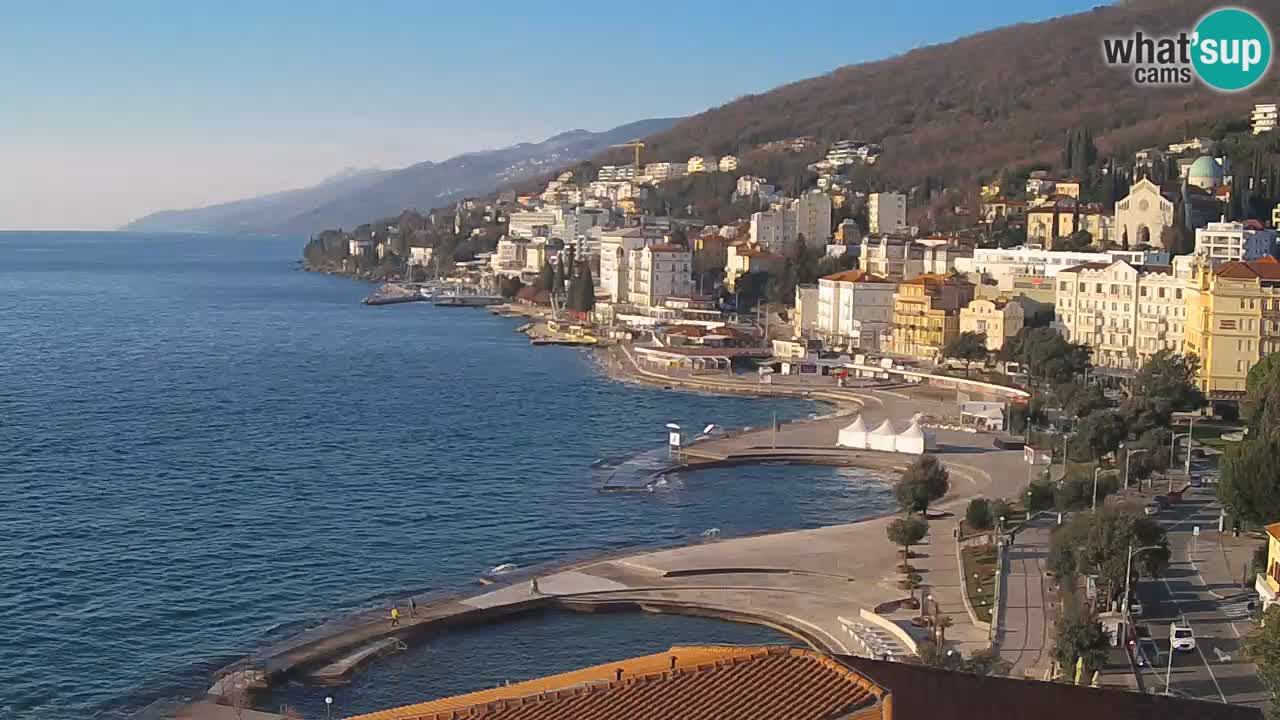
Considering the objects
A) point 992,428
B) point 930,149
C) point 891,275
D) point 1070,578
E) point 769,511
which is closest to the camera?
point 1070,578

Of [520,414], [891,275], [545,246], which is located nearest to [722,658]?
[520,414]

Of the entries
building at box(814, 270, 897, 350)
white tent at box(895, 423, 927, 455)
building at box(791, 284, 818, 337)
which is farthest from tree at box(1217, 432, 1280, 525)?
building at box(791, 284, 818, 337)

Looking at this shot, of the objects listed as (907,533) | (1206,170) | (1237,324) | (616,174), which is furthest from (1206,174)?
(616,174)

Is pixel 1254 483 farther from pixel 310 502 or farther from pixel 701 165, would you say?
pixel 701 165

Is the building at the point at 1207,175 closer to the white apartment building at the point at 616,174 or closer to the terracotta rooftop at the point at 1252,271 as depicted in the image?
the terracotta rooftop at the point at 1252,271

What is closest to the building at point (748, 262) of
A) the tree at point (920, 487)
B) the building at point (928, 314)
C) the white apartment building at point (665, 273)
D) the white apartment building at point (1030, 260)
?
the white apartment building at point (665, 273)

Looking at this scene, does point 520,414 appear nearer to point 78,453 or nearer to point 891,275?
point 78,453
